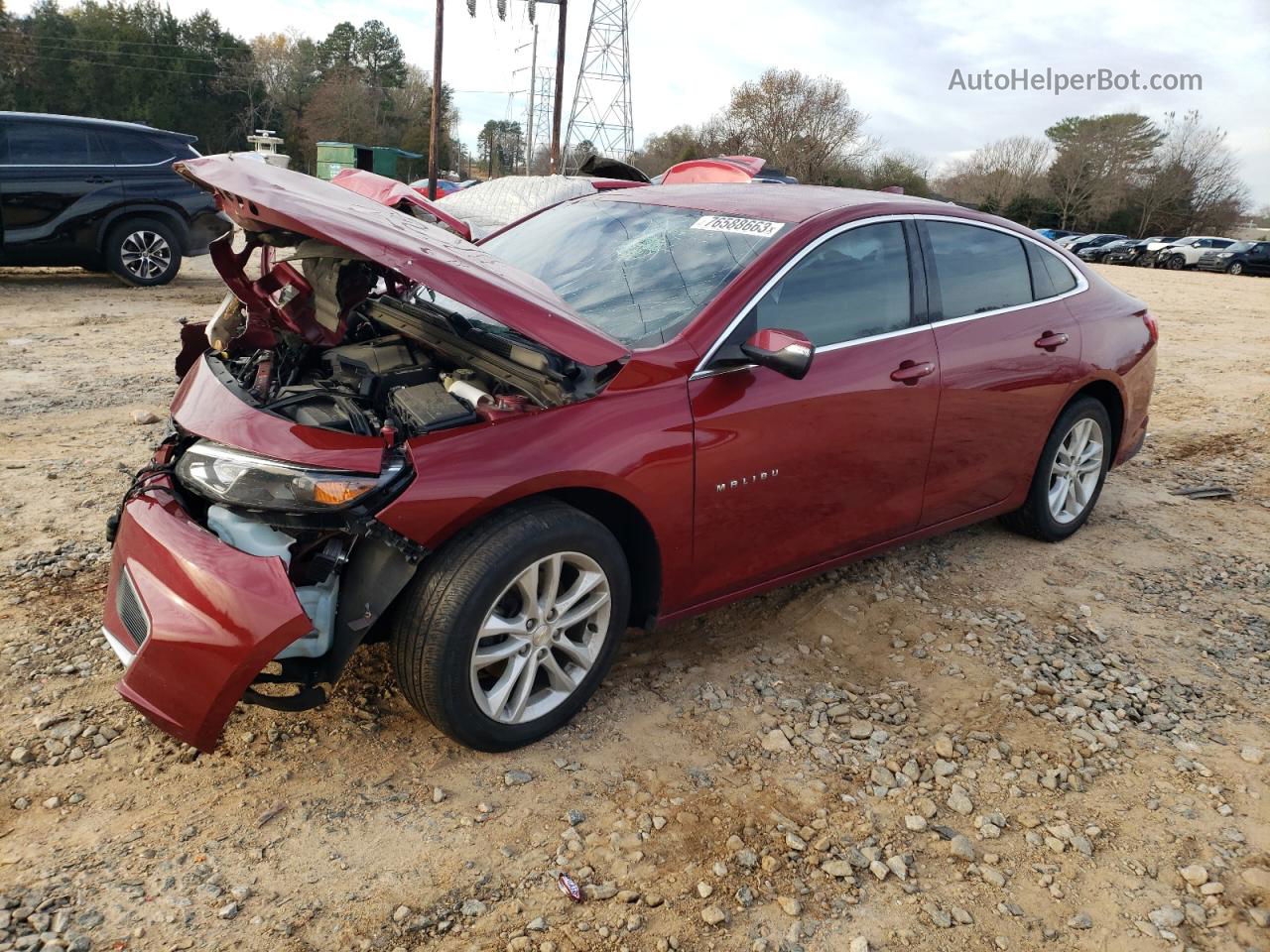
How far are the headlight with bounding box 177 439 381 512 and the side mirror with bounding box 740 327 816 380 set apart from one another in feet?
4.00

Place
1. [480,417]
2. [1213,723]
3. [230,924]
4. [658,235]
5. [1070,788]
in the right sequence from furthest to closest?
[658,235]
[1213,723]
[1070,788]
[480,417]
[230,924]

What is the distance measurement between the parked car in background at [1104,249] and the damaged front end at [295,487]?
3578 cm

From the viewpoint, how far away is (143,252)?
10.5 m

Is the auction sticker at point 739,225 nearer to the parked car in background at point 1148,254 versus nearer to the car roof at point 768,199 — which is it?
the car roof at point 768,199

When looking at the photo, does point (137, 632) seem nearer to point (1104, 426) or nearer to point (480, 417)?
point (480, 417)

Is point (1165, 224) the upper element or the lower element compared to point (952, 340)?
Answer: upper

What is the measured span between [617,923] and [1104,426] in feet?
12.3

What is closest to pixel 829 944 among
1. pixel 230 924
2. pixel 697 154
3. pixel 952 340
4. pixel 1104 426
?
pixel 230 924

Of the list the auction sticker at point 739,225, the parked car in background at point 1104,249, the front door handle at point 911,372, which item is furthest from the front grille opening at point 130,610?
the parked car in background at point 1104,249

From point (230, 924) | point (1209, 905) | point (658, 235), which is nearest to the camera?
point (230, 924)

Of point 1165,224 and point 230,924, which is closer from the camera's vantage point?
point 230,924

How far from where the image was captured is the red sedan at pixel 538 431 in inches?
94.9

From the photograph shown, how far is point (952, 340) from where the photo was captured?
12.0 feet

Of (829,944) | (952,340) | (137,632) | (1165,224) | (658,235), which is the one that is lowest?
(829,944)
